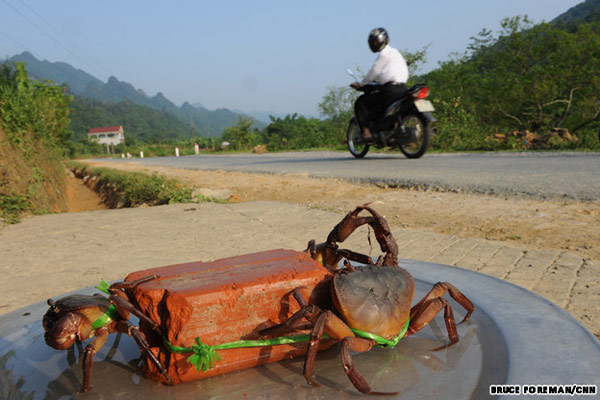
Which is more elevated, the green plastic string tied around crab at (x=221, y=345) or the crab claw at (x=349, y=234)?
the crab claw at (x=349, y=234)

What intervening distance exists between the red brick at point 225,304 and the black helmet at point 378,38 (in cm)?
886

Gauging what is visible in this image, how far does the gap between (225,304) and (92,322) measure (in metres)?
0.34

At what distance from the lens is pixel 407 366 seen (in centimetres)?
93

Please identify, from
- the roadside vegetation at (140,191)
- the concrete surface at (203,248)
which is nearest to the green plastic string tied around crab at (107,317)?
the concrete surface at (203,248)

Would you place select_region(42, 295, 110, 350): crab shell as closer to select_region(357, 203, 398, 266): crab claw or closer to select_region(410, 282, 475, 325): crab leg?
select_region(357, 203, 398, 266): crab claw

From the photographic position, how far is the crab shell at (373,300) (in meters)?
0.98

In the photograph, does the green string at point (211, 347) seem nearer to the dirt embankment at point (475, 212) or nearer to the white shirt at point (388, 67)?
the dirt embankment at point (475, 212)

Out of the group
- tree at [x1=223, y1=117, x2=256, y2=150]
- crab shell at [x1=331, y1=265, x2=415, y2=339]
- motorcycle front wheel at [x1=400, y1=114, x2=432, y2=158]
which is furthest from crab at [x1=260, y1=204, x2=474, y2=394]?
tree at [x1=223, y1=117, x2=256, y2=150]

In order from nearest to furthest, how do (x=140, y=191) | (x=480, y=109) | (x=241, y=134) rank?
(x=140, y=191) < (x=480, y=109) < (x=241, y=134)

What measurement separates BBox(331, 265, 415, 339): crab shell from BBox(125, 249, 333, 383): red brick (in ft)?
0.20

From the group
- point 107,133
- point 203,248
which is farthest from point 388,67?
point 107,133

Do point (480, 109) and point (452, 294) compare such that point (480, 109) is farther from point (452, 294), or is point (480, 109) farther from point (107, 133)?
point (107, 133)

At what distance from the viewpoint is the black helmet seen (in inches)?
351

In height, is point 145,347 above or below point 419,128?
below
